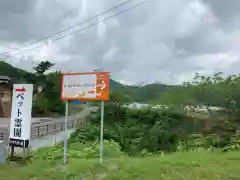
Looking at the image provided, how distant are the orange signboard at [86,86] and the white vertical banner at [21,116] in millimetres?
1201

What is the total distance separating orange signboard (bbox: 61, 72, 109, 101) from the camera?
331 inches

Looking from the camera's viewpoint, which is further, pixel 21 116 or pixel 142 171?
pixel 21 116

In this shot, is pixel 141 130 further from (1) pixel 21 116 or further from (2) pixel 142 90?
(1) pixel 21 116

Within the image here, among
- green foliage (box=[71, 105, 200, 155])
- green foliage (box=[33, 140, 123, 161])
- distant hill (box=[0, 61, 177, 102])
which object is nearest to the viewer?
green foliage (box=[33, 140, 123, 161])

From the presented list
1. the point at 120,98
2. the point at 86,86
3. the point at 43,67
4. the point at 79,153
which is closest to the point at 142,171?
the point at 86,86

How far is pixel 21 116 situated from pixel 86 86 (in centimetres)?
230

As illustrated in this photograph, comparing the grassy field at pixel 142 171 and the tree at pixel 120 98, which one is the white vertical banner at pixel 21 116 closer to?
the grassy field at pixel 142 171

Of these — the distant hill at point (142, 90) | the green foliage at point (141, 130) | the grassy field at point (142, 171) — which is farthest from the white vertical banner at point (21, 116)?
the distant hill at point (142, 90)

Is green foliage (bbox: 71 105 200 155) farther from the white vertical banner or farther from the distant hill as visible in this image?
the white vertical banner

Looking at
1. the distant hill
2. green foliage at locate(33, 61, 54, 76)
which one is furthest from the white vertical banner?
green foliage at locate(33, 61, 54, 76)

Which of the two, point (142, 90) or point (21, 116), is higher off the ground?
point (142, 90)

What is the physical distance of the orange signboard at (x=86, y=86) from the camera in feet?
27.6

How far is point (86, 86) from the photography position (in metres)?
8.68

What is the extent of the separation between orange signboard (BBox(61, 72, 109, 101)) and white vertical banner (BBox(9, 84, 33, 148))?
1.20 m
